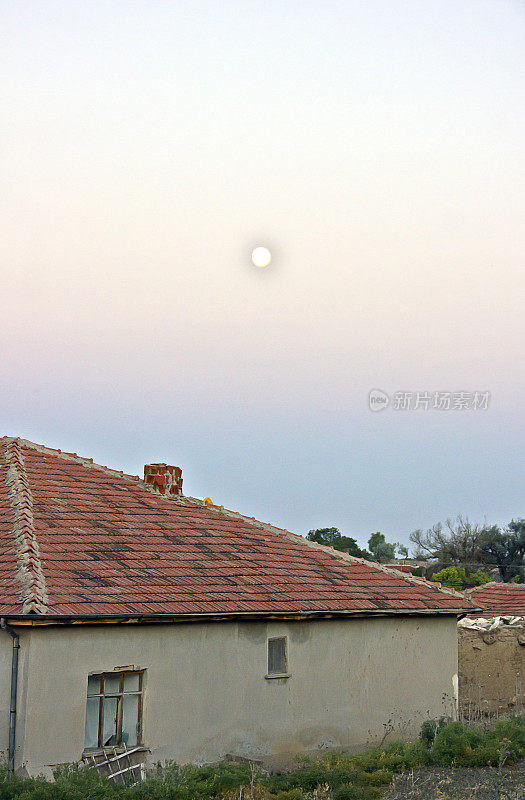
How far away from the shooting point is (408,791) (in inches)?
472

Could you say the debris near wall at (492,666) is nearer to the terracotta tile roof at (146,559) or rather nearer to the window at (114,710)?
the terracotta tile roof at (146,559)

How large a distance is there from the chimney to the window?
6.99 metres

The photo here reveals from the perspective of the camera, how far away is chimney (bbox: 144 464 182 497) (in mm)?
20156

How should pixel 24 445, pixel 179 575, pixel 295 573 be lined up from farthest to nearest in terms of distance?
pixel 24 445
pixel 295 573
pixel 179 575

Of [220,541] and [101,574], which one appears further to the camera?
[220,541]

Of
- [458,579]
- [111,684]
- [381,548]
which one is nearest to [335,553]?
[111,684]

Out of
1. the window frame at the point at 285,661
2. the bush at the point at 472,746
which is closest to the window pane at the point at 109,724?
the window frame at the point at 285,661

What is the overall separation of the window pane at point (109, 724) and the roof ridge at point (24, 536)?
A: 2037 mm

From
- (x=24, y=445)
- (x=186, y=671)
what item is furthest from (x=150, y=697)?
(x=24, y=445)

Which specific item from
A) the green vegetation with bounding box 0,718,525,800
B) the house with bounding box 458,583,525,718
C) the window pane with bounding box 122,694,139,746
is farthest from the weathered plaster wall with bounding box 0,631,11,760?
A: the house with bounding box 458,583,525,718

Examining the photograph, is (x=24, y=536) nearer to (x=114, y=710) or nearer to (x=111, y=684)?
(x=111, y=684)

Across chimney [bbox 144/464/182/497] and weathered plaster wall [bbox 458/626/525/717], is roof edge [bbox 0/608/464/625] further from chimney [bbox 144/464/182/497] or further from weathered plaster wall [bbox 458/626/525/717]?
chimney [bbox 144/464/182/497]

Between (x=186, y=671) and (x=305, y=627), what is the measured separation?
2.79m

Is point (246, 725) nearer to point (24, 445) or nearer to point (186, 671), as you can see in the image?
point (186, 671)
